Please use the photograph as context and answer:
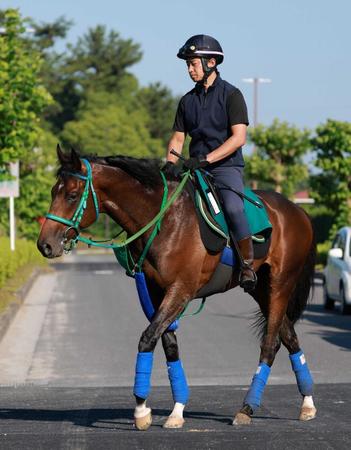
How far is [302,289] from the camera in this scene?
1013cm

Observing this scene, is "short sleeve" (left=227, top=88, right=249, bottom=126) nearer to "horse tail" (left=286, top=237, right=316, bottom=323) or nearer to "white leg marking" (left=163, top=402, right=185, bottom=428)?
"horse tail" (left=286, top=237, right=316, bottom=323)

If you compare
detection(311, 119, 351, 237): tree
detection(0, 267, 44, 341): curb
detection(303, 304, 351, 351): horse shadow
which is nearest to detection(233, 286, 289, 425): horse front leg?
detection(303, 304, 351, 351): horse shadow

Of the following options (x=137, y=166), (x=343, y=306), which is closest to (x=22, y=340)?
(x=343, y=306)

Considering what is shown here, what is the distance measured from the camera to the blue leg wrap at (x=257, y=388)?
891cm

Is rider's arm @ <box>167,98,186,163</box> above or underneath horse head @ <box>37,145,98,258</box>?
above

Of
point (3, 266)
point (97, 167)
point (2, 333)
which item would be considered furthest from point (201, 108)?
point (3, 266)

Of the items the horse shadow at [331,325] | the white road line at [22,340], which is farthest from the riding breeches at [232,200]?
the horse shadow at [331,325]

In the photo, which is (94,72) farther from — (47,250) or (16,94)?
(47,250)

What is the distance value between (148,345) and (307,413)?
1537mm

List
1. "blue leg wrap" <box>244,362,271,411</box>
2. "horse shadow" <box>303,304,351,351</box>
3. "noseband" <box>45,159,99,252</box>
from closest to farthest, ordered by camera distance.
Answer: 1. "noseband" <box>45,159,99,252</box>
2. "blue leg wrap" <box>244,362,271,411</box>
3. "horse shadow" <box>303,304,351,351</box>

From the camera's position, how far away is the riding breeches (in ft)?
29.2

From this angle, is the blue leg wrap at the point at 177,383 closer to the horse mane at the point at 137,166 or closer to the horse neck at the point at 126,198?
the horse neck at the point at 126,198

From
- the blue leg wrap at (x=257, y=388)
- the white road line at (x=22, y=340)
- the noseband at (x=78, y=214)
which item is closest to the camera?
the noseband at (x=78, y=214)

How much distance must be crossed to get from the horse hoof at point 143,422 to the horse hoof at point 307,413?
50.4 inches
